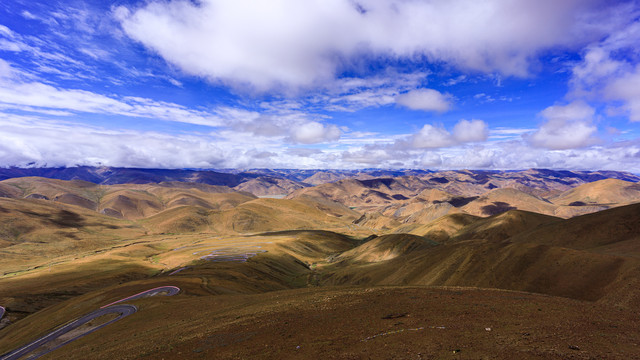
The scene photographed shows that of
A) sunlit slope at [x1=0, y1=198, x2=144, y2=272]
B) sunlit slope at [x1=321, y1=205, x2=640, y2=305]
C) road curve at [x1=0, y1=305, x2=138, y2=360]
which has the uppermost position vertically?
sunlit slope at [x1=321, y1=205, x2=640, y2=305]

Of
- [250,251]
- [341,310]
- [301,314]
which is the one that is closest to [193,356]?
[301,314]

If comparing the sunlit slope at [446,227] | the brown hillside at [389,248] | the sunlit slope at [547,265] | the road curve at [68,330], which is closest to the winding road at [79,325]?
the road curve at [68,330]

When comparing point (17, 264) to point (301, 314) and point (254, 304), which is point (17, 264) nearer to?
point (254, 304)

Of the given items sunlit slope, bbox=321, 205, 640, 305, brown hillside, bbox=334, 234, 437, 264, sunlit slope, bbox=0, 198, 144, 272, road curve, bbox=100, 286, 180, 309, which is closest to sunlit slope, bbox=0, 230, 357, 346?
road curve, bbox=100, 286, 180, 309

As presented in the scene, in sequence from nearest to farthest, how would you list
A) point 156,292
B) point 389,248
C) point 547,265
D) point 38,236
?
point 547,265
point 156,292
point 389,248
point 38,236

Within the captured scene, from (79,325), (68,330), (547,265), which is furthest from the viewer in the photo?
(547,265)

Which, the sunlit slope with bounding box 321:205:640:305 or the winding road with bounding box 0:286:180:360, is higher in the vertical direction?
the sunlit slope with bounding box 321:205:640:305

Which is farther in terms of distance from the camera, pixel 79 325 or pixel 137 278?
pixel 137 278

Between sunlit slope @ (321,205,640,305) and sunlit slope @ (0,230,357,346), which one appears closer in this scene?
sunlit slope @ (321,205,640,305)

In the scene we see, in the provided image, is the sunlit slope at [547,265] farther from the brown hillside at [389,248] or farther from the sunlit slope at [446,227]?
the sunlit slope at [446,227]

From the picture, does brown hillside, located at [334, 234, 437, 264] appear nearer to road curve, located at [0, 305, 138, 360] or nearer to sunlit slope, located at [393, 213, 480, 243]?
sunlit slope, located at [393, 213, 480, 243]

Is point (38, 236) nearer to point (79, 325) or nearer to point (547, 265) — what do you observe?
point (79, 325)

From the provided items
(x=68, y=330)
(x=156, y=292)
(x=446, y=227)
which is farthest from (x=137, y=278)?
(x=446, y=227)
